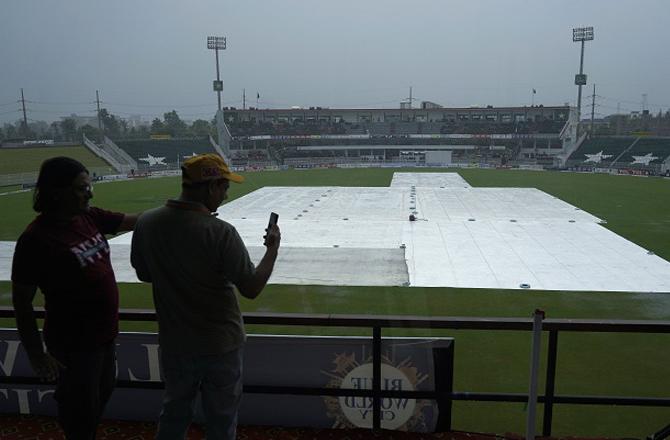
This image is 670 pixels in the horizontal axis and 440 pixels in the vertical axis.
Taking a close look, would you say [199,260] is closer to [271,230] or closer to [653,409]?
[271,230]

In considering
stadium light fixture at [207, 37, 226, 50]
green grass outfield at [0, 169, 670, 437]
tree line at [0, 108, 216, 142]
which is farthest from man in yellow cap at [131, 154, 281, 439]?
stadium light fixture at [207, 37, 226, 50]

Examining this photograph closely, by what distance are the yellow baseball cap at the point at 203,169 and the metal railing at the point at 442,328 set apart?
0.79 meters

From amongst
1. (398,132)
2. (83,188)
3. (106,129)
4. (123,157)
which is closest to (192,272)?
(83,188)

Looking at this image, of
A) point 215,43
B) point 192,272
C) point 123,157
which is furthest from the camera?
point 215,43

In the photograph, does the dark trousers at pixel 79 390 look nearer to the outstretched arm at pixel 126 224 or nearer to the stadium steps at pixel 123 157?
the outstretched arm at pixel 126 224

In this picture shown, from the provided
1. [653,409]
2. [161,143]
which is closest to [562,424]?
[653,409]

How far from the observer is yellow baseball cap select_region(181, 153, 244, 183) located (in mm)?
1641

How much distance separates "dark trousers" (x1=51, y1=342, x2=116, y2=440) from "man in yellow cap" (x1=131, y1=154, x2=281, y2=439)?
27 cm

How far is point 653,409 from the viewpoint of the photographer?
355cm

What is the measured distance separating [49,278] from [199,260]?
52 centimetres

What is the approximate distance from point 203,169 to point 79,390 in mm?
898

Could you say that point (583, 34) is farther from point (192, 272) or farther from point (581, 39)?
point (192, 272)

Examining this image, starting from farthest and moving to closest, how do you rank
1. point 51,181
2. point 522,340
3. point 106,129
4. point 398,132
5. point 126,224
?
point 398,132 → point 106,129 → point 522,340 → point 126,224 → point 51,181

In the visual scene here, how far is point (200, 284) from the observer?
64.2 inches
